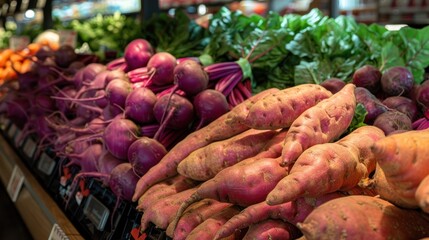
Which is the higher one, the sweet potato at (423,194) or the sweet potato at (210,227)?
the sweet potato at (423,194)

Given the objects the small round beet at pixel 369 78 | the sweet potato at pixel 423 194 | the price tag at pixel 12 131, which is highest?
the sweet potato at pixel 423 194

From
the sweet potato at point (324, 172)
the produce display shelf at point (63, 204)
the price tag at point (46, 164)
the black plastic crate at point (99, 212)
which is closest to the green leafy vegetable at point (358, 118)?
the sweet potato at point (324, 172)

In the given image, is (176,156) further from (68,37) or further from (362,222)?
(68,37)

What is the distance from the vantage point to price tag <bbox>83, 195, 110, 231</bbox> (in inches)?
71.2

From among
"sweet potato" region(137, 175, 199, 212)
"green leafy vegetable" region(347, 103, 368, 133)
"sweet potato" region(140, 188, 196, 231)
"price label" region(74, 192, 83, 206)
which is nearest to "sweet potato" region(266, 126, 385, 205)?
"green leafy vegetable" region(347, 103, 368, 133)

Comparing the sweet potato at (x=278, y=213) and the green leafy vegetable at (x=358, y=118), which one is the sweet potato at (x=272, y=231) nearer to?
the sweet potato at (x=278, y=213)

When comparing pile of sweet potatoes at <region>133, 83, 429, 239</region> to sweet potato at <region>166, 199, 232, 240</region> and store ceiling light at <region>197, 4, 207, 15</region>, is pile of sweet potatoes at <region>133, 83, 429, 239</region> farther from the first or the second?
store ceiling light at <region>197, 4, 207, 15</region>

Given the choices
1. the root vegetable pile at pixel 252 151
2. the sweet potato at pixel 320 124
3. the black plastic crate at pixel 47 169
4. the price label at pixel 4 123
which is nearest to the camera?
the root vegetable pile at pixel 252 151

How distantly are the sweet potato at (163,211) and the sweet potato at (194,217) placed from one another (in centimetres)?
6

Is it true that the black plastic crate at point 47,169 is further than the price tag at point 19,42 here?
No

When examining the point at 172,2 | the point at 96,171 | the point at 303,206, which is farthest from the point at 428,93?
the point at 172,2

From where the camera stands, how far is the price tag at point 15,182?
266 cm

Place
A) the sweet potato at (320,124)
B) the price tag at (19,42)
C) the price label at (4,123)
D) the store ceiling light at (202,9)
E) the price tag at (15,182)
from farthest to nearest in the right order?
the store ceiling light at (202,9) → the price tag at (19,42) → the price label at (4,123) → the price tag at (15,182) → the sweet potato at (320,124)

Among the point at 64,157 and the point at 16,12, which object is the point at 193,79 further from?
the point at 16,12
